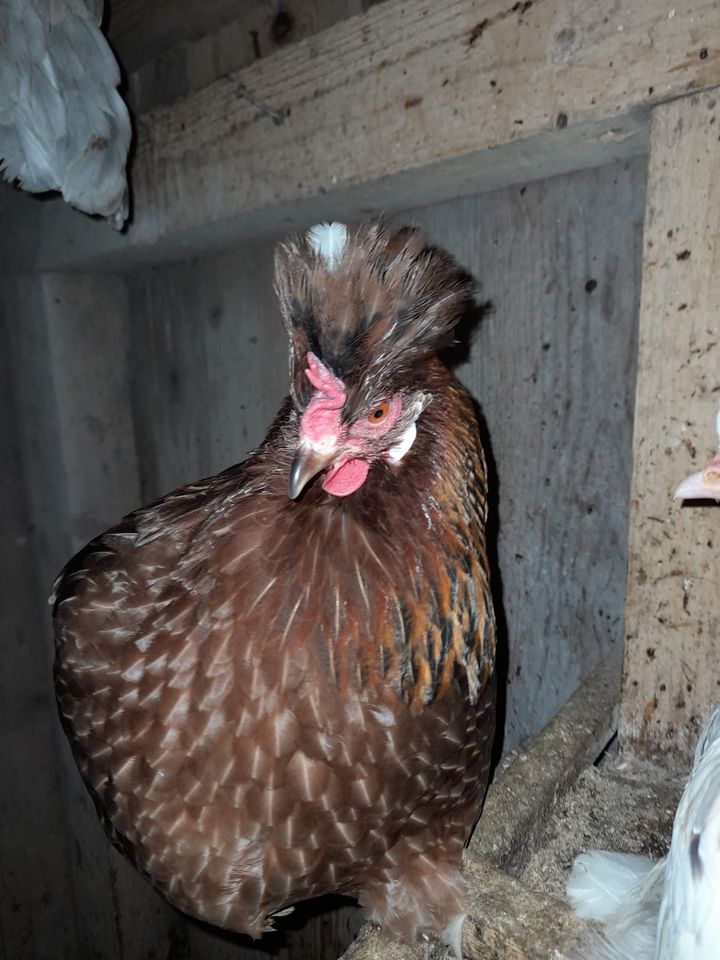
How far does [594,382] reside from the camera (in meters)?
1.39

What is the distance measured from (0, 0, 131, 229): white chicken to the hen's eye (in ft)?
4.38

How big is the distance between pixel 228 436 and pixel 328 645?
1.54 m

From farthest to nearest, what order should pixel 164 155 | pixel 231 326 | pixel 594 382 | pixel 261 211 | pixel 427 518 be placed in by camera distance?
pixel 231 326
pixel 164 155
pixel 261 211
pixel 594 382
pixel 427 518

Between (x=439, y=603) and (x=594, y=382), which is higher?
(x=594, y=382)

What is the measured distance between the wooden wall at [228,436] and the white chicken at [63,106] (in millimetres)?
515

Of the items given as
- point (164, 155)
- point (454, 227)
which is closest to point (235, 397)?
point (164, 155)

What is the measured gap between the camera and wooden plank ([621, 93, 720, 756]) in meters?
0.94

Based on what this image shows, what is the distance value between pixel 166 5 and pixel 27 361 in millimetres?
1448

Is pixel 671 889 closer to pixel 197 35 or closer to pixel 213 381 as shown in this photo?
pixel 213 381

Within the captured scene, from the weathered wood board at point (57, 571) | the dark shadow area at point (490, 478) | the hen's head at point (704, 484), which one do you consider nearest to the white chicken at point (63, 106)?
the weathered wood board at point (57, 571)

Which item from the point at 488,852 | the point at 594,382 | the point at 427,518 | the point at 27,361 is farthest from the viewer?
the point at 27,361

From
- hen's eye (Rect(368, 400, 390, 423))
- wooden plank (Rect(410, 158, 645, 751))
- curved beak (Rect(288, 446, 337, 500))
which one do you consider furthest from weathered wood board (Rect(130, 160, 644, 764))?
curved beak (Rect(288, 446, 337, 500))

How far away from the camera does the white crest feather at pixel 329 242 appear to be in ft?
2.92

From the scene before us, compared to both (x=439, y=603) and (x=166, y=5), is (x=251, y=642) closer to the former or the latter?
(x=439, y=603)
